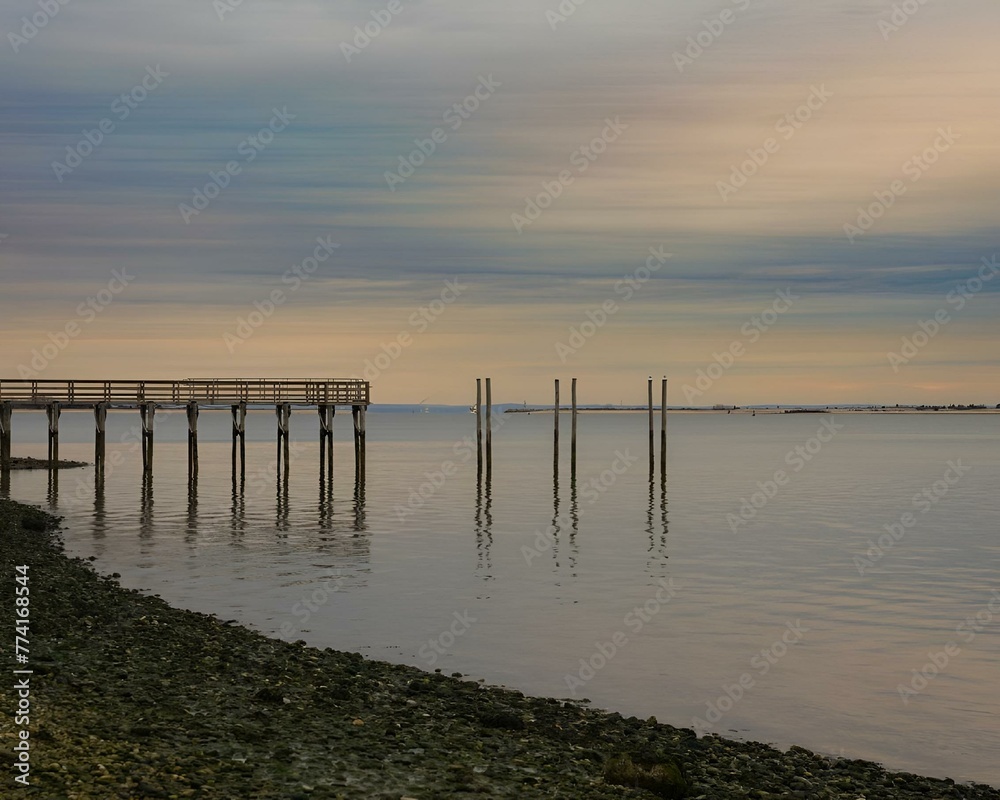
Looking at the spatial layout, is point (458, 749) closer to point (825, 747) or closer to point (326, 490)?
point (825, 747)

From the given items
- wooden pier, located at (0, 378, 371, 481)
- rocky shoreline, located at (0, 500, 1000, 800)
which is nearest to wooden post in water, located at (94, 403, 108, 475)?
wooden pier, located at (0, 378, 371, 481)

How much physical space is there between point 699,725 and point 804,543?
74.1 feet

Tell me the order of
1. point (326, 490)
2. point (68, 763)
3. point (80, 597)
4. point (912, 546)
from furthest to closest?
point (326, 490) < point (912, 546) < point (80, 597) < point (68, 763)

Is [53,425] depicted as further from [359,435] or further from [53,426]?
[359,435]

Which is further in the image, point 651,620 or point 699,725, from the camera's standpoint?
point 651,620

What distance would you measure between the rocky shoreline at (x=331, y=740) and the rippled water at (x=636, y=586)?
1.93 metres

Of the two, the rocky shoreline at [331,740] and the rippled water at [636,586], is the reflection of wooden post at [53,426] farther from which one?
the rocky shoreline at [331,740]

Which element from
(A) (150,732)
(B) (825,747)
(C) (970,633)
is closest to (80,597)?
(A) (150,732)

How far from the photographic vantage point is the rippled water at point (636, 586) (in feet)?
57.3

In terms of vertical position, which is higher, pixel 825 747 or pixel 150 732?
pixel 150 732

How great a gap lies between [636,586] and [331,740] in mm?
16647

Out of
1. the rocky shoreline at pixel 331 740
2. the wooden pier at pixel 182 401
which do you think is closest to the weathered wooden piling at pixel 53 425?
the wooden pier at pixel 182 401

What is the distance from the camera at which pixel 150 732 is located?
39.4 feet

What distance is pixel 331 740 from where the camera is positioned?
12680 millimetres
